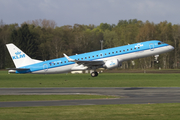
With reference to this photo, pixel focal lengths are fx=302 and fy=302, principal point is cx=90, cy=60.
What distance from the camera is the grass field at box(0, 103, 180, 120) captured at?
16.7m

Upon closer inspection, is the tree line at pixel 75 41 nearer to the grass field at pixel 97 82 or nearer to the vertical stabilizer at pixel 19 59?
the grass field at pixel 97 82

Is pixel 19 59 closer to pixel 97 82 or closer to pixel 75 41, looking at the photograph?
pixel 97 82

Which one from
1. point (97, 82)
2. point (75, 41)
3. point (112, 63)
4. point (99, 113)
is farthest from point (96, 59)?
point (75, 41)

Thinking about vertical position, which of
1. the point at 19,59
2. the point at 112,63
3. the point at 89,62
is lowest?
the point at 112,63

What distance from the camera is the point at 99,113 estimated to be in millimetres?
18016

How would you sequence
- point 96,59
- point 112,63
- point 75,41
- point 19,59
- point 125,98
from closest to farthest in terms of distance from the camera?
point 125,98 < point 112,63 < point 96,59 < point 19,59 < point 75,41

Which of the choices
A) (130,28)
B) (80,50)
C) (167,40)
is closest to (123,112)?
(167,40)

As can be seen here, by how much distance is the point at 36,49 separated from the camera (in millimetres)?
120562

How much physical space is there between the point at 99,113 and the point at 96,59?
93.3ft

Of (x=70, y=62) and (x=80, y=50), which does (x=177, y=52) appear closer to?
(x=80, y=50)

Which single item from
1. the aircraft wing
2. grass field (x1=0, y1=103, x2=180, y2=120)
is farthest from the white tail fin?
grass field (x1=0, y1=103, x2=180, y2=120)

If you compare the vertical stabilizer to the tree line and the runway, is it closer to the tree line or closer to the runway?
the runway

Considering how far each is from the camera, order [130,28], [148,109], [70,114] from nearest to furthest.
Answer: [70,114] → [148,109] → [130,28]

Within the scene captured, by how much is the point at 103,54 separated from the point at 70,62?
5.43 m
